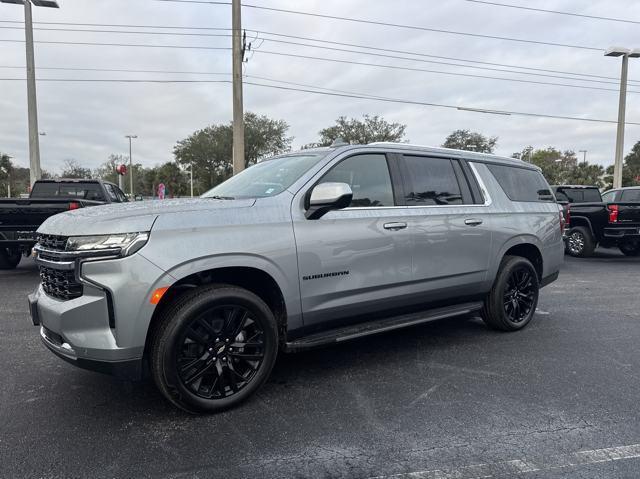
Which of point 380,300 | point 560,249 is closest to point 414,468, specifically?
point 380,300

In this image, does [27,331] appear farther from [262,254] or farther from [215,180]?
[215,180]

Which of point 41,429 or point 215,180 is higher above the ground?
point 215,180

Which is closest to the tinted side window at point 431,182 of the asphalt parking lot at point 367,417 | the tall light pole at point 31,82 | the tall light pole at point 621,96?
the asphalt parking lot at point 367,417

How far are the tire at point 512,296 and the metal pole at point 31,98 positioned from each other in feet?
49.5

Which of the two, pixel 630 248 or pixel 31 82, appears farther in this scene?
pixel 31 82

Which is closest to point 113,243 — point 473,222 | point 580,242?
point 473,222

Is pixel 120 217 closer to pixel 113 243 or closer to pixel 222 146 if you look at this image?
pixel 113 243

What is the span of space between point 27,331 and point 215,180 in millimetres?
46684

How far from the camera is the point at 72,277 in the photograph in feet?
9.25

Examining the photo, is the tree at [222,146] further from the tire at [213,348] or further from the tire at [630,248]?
the tire at [213,348]

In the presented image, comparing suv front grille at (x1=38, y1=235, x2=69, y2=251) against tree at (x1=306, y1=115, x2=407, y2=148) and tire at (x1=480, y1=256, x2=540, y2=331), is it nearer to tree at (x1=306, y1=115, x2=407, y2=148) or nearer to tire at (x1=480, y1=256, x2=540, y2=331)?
tire at (x1=480, y1=256, x2=540, y2=331)

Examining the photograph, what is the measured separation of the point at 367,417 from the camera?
3062 mm

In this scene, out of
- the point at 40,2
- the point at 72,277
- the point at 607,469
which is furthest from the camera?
the point at 40,2

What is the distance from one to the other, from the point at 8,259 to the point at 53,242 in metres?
6.86
